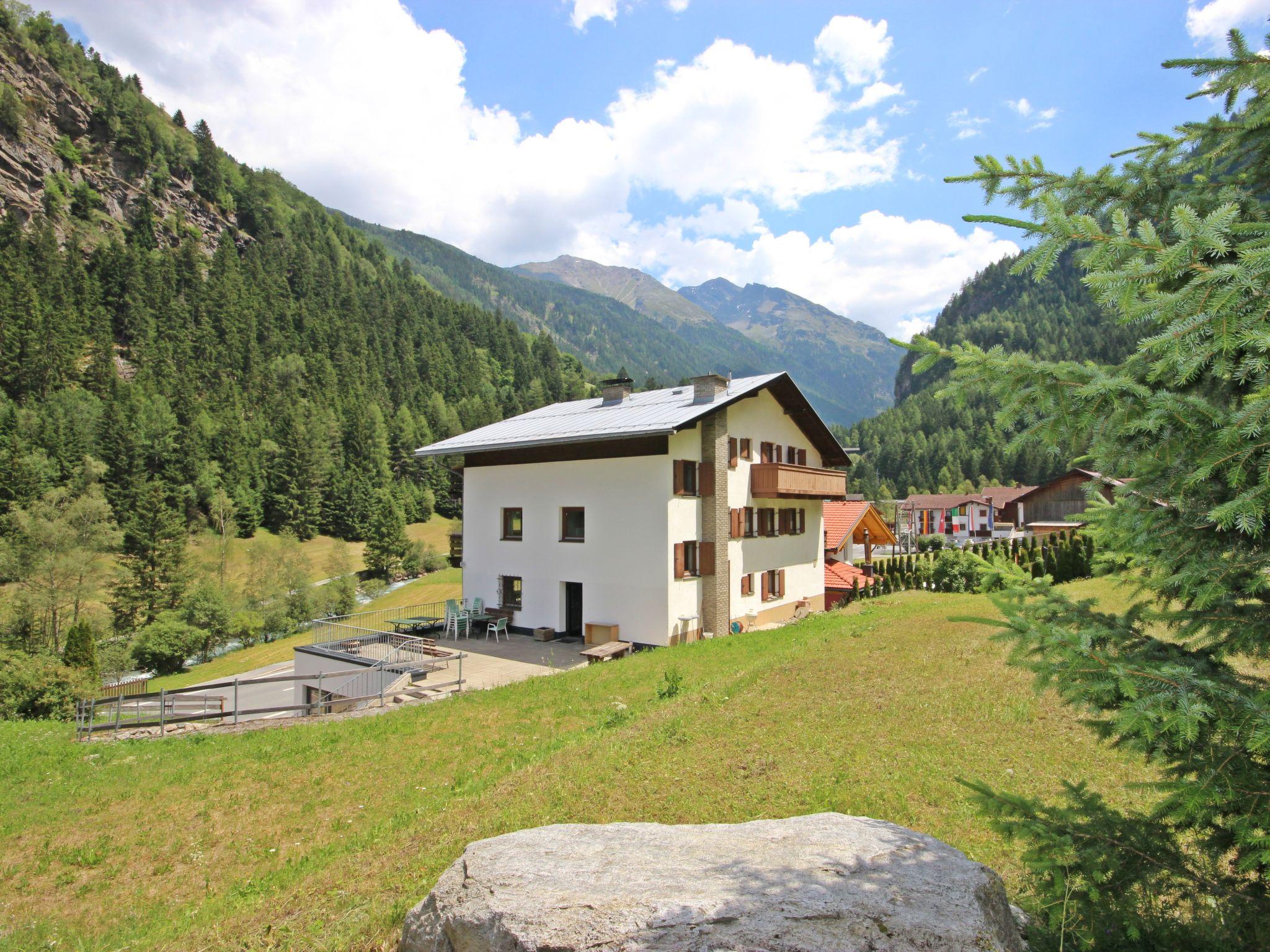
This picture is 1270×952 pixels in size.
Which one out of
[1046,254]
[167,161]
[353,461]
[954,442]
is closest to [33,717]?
[1046,254]

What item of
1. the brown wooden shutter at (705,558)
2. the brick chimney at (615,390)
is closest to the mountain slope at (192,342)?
the brick chimney at (615,390)

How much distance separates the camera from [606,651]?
1984cm

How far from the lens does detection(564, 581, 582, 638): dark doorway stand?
2347 centimetres

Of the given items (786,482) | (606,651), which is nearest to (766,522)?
(786,482)

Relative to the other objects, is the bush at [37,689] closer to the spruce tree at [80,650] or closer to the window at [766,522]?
the spruce tree at [80,650]

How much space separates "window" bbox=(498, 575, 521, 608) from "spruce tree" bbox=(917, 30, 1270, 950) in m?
22.1

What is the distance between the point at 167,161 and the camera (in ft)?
484

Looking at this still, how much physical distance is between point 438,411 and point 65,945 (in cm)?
12681

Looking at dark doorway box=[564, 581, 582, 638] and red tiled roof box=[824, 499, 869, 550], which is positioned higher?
red tiled roof box=[824, 499, 869, 550]

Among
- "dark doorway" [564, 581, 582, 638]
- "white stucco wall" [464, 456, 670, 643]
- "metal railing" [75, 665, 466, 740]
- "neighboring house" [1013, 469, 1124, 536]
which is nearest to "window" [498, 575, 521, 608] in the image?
"white stucco wall" [464, 456, 670, 643]

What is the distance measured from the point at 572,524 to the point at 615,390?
7.45 m

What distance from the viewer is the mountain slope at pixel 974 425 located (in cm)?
11969

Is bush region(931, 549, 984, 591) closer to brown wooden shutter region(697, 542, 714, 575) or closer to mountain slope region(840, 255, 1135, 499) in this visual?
brown wooden shutter region(697, 542, 714, 575)

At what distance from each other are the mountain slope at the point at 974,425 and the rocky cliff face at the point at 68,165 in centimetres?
16062
